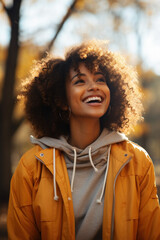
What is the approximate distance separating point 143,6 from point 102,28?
3.71 feet

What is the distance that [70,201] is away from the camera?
85.2 inches

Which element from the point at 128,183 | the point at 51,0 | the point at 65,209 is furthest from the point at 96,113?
the point at 51,0

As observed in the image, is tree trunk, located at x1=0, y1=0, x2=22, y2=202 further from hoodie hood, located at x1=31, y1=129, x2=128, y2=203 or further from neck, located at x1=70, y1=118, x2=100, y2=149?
hoodie hood, located at x1=31, y1=129, x2=128, y2=203

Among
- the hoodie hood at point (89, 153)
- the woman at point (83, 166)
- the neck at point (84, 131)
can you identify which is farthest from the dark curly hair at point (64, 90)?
the hoodie hood at point (89, 153)

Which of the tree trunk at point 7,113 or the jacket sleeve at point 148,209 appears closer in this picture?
the jacket sleeve at point 148,209

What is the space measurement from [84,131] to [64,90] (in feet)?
1.50

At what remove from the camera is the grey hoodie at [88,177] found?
86.0 inches

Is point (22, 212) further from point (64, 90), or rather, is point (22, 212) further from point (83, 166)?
point (64, 90)

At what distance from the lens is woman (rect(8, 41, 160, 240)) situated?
7.09 feet

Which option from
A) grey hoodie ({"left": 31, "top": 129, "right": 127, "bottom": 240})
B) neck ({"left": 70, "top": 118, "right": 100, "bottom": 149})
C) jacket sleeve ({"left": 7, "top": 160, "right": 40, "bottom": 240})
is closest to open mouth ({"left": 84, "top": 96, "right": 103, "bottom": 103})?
neck ({"left": 70, "top": 118, "right": 100, "bottom": 149})

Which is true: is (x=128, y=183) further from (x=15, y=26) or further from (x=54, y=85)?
(x=15, y=26)

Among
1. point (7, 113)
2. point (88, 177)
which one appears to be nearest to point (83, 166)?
point (88, 177)

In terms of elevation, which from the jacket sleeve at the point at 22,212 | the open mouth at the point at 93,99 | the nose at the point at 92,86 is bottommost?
the jacket sleeve at the point at 22,212

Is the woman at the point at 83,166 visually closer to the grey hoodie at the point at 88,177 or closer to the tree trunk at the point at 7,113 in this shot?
the grey hoodie at the point at 88,177
